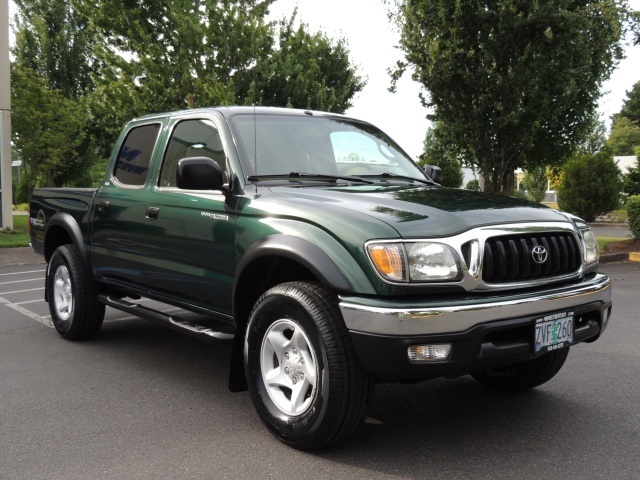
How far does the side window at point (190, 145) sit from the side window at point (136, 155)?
281 mm

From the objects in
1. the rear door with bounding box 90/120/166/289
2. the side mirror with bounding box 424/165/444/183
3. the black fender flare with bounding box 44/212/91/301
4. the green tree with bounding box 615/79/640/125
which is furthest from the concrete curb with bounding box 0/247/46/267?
the green tree with bounding box 615/79/640/125

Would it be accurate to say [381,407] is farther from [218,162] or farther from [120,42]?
[120,42]

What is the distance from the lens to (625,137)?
81938mm

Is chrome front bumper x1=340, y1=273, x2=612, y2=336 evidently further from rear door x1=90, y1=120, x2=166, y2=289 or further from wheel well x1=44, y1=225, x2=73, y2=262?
wheel well x1=44, y1=225, x2=73, y2=262

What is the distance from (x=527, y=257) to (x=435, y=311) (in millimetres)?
691

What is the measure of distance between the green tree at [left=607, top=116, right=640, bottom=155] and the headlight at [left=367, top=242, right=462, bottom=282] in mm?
84189

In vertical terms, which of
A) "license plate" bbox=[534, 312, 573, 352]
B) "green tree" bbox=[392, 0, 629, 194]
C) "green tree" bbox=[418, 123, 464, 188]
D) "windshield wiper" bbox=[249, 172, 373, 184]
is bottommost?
"license plate" bbox=[534, 312, 573, 352]

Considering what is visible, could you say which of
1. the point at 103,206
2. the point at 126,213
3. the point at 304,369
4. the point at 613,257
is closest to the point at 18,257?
the point at 103,206

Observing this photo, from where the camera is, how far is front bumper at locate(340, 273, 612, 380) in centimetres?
291

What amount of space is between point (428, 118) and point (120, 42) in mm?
12041

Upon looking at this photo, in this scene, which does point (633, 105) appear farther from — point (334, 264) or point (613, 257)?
point (334, 264)

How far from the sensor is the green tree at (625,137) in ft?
262

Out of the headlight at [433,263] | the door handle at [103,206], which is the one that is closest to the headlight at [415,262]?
the headlight at [433,263]

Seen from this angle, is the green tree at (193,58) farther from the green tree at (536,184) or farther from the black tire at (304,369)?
the green tree at (536,184)
